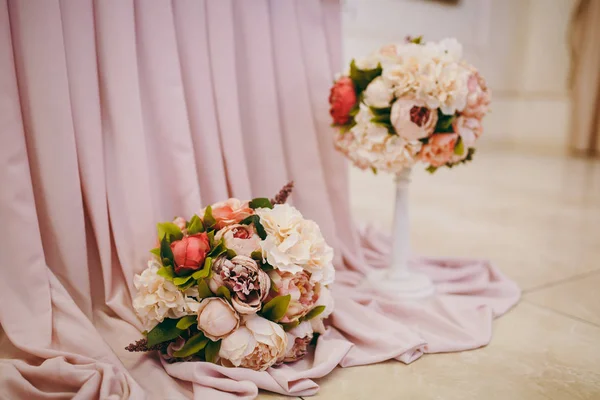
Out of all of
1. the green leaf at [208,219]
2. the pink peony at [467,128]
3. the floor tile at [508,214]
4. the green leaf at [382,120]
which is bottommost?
Result: the floor tile at [508,214]

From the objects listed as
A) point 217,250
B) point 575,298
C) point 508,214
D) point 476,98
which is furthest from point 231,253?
point 508,214

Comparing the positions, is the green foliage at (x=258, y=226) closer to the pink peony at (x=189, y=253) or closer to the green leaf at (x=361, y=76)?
the pink peony at (x=189, y=253)

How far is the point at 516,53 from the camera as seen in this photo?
496 centimetres

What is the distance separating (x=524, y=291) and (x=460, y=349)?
1.44 ft

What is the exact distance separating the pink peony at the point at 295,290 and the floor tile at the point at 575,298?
0.70 meters

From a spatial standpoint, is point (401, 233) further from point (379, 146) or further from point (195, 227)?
point (195, 227)

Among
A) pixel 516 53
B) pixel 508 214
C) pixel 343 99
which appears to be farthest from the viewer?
pixel 516 53

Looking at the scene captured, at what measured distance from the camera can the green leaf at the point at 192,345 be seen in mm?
930

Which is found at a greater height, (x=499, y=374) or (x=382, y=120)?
(x=382, y=120)

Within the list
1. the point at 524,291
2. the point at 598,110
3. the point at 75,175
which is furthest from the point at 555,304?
the point at 598,110

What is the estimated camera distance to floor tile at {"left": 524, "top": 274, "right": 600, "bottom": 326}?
1268 mm

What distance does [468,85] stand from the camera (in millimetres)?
1171

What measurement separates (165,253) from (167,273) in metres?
0.04

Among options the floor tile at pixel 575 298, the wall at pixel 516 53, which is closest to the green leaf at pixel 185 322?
the floor tile at pixel 575 298
